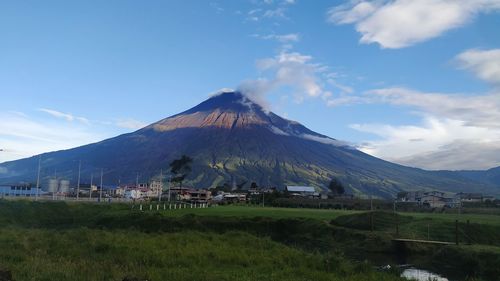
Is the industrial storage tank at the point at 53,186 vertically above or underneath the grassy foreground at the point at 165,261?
above

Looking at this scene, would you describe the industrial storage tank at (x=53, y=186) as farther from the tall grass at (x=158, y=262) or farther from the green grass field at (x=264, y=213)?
the tall grass at (x=158, y=262)

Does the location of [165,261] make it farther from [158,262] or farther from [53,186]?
[53,186]

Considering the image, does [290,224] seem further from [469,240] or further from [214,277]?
[214,277]

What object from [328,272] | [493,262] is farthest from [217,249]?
[493,262]

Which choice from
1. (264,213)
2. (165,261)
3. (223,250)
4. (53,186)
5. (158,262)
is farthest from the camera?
(53,186)

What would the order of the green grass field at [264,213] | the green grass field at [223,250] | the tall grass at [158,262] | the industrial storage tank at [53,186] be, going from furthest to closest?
the industrial storage tank at [53,186] → the green grass field at [264,213] → the green grass field at [223,250] → the tall grass at [158,262]

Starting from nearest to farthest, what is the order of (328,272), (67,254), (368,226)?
(328,272)
(67,254)
(368,226)

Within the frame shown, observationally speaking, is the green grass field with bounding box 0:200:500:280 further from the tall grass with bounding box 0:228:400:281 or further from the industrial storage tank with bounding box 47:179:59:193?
the industrial storage tank with bounding box 47:179:59:193

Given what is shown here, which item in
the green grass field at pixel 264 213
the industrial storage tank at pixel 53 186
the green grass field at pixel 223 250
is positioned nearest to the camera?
the green grass field at pixel 223 250

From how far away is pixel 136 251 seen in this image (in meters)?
21.9

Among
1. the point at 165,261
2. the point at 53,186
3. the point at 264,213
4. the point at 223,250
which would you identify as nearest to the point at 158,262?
the point at 165,261

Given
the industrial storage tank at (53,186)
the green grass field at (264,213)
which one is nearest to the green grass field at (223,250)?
the green grass field at (264,213)

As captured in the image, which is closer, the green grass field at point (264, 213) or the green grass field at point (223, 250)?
the green grass field at point (223, 250)

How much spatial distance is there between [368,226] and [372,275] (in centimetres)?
2882
